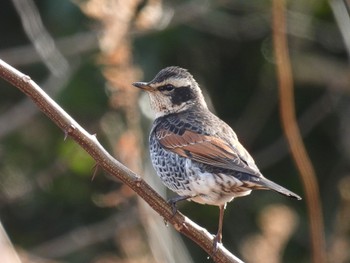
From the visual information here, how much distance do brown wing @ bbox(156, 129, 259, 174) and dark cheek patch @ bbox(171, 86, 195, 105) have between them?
46 cm

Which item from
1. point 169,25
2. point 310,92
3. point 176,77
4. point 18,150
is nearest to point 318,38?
point 310,92

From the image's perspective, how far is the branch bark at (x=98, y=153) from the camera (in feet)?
15.4

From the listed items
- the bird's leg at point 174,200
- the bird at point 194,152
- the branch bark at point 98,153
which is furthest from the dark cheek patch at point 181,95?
the branch bark at point 98,153

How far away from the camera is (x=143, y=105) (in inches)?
355

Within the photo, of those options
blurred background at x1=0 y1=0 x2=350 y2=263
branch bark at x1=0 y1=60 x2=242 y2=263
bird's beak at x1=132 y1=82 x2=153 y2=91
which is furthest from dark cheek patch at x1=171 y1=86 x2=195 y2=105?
blurred background at x1=0 y1=0 x2=350 y2=263

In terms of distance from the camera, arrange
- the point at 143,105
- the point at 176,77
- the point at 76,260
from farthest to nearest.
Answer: the point at 76,260, the point at 143,105, the point at 176,77

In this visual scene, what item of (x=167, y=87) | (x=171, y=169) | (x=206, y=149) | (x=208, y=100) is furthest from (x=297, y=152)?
(x=208, y=100)

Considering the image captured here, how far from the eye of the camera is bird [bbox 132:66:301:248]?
5.91 m

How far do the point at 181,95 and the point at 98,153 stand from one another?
2.42 meters

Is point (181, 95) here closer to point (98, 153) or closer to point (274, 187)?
point (274, 187)

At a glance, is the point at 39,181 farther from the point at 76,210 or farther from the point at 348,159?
the point at 348,159

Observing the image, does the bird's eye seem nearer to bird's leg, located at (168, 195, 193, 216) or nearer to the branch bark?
bird's leg, located at (168, 195, 193, 216)

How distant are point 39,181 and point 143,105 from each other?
6.00 ft

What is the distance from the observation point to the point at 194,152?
6324 millimetres
